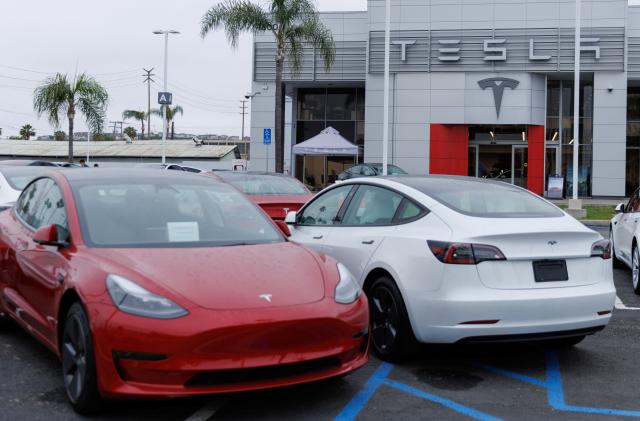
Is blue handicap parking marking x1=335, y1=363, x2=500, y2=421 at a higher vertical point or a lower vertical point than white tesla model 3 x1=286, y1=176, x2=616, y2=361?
lower

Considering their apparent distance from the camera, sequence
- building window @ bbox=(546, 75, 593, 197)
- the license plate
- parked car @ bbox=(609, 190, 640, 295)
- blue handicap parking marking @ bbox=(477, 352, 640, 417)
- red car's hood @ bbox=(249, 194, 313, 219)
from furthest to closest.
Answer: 1. building window @ bbox=(546, 75, 593, 197)
2. red car's hood @ bbox=(249, 194, 313, 219)
3. parked car @ bbox=(609, 190, 640, 295)
4. the license plate
5. blue handicap parking marking @ bbox=(477, 352, 640, 417)

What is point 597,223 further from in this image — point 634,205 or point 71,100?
point 71,100

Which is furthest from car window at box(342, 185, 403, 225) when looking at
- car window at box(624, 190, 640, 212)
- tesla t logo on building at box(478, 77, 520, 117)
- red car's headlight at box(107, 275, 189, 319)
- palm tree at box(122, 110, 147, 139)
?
palm tree at box(122, 110, 147, 139)

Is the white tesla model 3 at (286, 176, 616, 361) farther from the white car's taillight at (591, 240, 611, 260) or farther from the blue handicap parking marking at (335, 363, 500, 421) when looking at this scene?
the blue handicap parking marking at (335, 363, 500, 421)

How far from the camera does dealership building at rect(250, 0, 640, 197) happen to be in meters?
33.1

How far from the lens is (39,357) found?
559 centimetres

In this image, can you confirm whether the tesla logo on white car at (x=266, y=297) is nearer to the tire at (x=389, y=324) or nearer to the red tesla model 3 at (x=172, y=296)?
the red tesla model 3 at (x=172, y=296)

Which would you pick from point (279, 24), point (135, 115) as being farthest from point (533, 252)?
point (135, 115)

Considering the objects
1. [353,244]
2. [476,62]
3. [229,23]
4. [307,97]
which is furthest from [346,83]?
[353,244]

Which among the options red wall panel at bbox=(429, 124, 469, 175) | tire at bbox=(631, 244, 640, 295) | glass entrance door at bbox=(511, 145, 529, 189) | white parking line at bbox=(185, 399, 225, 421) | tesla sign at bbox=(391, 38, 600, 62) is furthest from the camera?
glass entrance door at bbox=(511, 145, 529, 189)

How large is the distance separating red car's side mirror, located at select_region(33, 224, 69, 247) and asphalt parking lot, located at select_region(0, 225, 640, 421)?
3.17ft

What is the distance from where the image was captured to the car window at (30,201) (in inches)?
225

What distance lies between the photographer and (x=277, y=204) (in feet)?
35.2

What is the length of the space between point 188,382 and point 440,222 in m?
2.32
